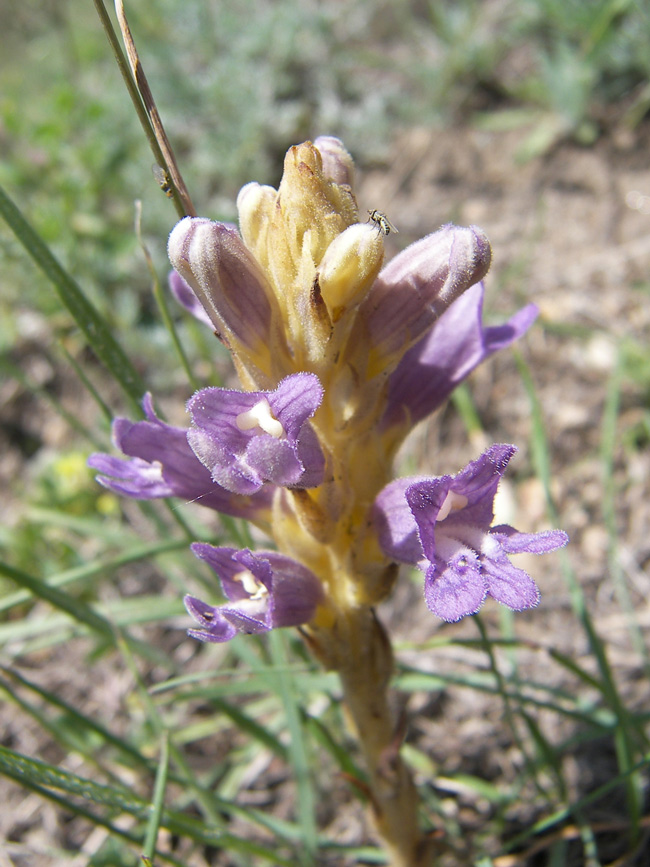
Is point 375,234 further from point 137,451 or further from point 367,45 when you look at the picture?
point 367,45

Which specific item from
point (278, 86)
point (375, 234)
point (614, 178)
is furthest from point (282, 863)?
point (278, 86)

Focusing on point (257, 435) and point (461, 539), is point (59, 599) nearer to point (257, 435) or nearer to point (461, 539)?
point (257, 435)

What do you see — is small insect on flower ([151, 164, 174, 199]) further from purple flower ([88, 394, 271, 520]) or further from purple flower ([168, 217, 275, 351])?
purple flower ([88, 394, 271, 520])

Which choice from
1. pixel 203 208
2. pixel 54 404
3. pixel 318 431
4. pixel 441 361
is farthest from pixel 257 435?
pixel 203 208

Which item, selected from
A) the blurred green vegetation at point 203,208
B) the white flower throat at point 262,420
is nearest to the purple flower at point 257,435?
the white flower throat at point 262,420

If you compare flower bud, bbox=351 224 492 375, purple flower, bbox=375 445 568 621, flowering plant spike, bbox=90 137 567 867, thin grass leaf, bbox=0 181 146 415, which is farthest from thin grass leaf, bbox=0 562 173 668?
flower bud, bbox=351 224 492 375
